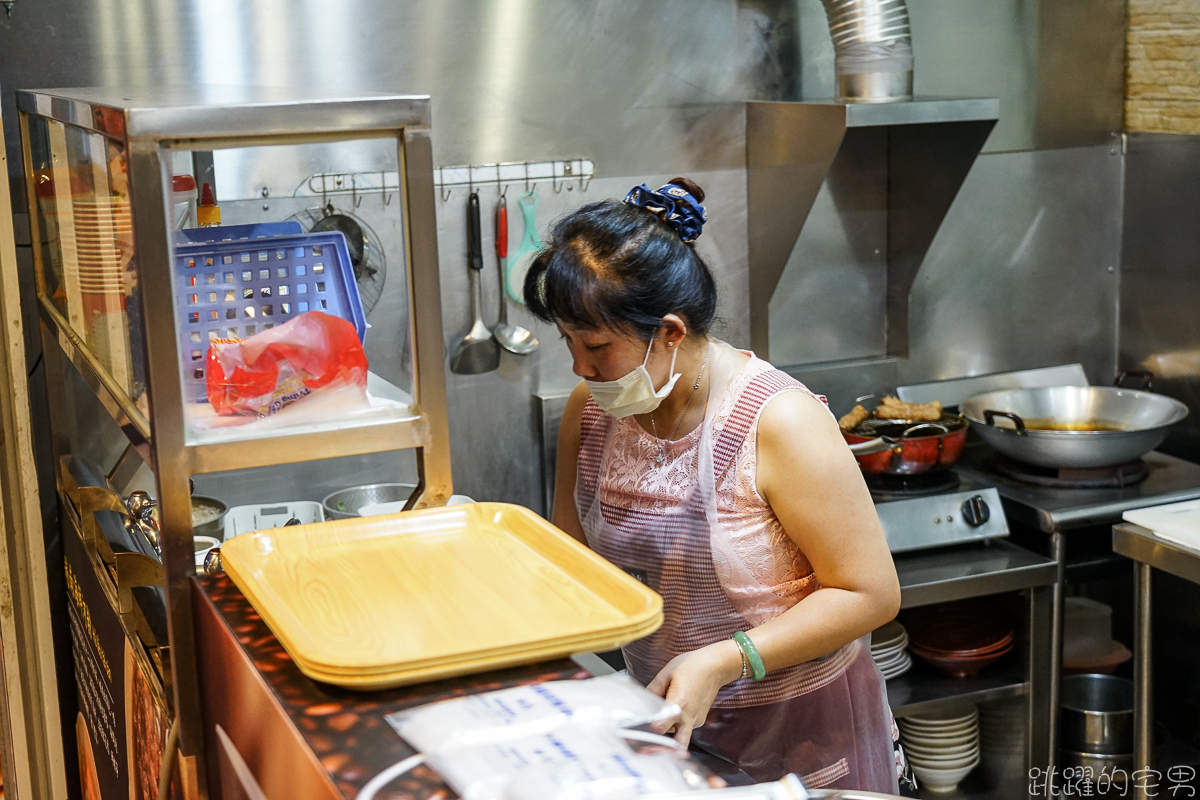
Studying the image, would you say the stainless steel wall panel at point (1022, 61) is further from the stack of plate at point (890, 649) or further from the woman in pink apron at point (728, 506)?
the woman in pink apron at point (728, 506)

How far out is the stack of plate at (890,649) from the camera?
267cm

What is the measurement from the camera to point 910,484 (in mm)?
2760

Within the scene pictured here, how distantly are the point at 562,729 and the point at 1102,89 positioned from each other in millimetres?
3026

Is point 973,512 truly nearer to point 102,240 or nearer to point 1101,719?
point 1101,719

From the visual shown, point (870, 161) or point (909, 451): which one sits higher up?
point (870, 161)

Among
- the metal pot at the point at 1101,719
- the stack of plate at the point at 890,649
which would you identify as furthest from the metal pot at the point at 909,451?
the metal pot at the point at 1101,719

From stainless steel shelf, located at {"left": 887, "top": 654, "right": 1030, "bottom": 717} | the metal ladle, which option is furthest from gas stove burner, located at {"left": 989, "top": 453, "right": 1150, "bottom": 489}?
the metal ladle

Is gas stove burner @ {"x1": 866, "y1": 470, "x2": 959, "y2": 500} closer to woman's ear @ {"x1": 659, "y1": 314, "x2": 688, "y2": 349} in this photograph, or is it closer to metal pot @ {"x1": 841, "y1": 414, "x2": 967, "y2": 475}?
metal pot @ {"x1": 841, "y1": 414, "x2": 967, "y2": 475}

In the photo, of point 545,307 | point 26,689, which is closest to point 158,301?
point 545,307

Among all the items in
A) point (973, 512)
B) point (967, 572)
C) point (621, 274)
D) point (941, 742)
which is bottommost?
point (941, 742)

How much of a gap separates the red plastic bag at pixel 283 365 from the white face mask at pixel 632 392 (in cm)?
56

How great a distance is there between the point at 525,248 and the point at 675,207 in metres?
1.09

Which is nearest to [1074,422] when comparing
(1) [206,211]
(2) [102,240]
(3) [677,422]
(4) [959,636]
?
(4) [959,636]

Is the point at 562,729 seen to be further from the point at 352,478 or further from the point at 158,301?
the point at 352,478
